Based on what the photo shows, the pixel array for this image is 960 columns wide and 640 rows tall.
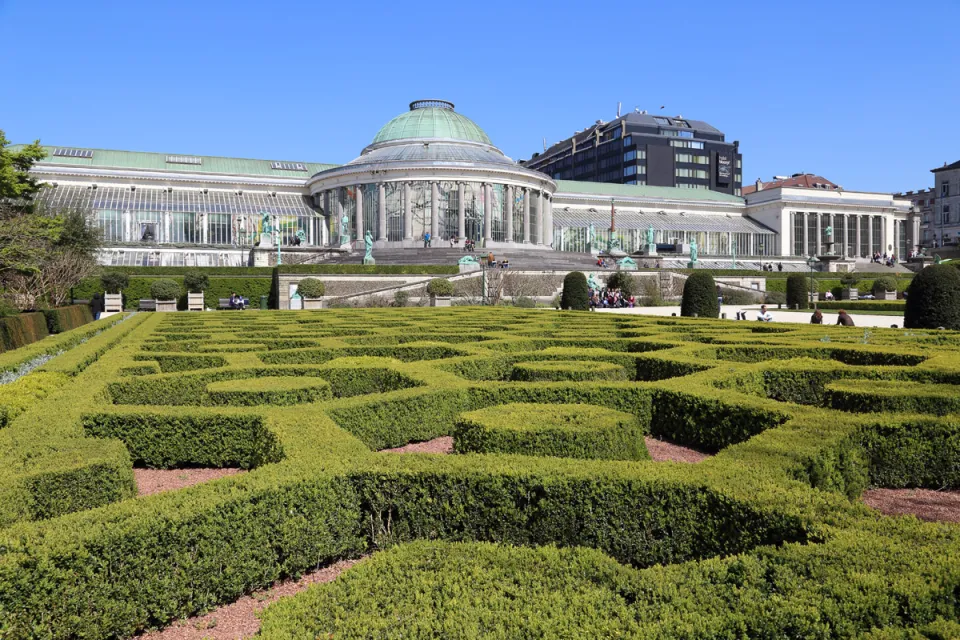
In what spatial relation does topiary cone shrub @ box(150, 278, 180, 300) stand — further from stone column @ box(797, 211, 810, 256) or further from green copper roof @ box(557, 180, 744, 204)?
stone column @ box(797, 211, 810, 256)

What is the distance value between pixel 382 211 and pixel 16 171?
127 ft

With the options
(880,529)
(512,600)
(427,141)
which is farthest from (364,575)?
(427,141)

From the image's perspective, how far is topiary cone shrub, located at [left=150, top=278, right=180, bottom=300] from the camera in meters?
43.4

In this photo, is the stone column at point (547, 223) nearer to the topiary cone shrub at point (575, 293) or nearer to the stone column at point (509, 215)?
the stone column at point (509, 215)

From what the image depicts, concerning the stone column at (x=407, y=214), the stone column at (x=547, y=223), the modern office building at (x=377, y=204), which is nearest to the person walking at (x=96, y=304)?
the modern office building at (x=377, y=204)

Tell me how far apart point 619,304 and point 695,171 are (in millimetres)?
92746

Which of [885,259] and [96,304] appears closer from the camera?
[96,304]

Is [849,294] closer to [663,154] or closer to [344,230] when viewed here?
[344,230]

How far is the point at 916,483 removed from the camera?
756 cm

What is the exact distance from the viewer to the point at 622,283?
164 feet

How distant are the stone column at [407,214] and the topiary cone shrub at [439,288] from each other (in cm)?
2569

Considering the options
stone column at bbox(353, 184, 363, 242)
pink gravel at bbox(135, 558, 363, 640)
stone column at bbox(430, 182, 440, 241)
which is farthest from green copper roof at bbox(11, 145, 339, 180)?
pink gravel at bbox(135, 558, 363, 640)

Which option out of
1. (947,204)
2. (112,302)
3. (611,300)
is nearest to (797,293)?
(611,300)

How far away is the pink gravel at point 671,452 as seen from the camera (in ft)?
28.5
